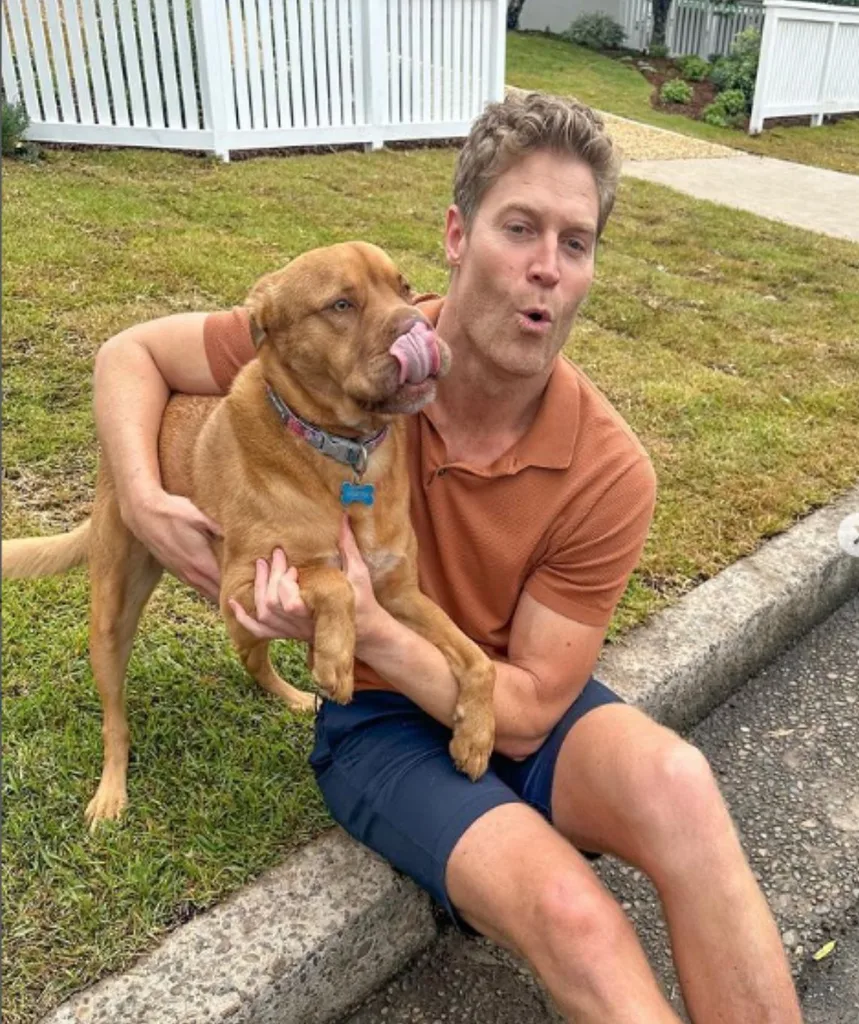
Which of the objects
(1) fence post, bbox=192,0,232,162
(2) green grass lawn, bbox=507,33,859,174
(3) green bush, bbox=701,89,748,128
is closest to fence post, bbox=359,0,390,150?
(1) fence post, bbox=192,0,232,162

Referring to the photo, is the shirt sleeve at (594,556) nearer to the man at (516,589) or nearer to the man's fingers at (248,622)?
the man at (516,589)

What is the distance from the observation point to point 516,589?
7.89ft

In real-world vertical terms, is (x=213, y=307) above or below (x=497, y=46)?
below

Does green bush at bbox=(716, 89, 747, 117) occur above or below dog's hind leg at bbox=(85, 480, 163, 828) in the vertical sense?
below

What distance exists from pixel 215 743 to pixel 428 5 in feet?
31.4

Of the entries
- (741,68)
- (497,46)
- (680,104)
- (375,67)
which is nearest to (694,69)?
(741,68)

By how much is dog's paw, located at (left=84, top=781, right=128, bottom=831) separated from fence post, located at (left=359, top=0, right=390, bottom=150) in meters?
9.07

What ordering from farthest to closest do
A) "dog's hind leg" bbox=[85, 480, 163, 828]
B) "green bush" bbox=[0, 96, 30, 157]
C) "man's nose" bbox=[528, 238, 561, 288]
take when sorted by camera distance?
"green bush" bbox=[0, 96, 30, 157] → "dog's hind leg" bbox=[85, 480, 163, 828] → "man's nose" bbox=[528, 238, 561, 288]

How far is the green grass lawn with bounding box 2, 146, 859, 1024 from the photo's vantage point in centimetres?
232

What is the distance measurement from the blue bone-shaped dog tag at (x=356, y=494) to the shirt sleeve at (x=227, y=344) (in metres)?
0.48

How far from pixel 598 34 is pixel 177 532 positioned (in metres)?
23.8

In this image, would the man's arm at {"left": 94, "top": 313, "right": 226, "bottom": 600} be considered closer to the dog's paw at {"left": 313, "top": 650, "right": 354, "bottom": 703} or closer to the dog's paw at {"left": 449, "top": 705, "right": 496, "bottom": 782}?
the dog's paw at {"left": 313, "top": 650, "right": 354, "bottom": 703}

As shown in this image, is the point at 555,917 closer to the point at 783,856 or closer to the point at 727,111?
the point at 783,856

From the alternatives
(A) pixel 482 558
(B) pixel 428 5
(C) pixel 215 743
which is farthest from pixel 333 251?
(B) pixel 428 5
